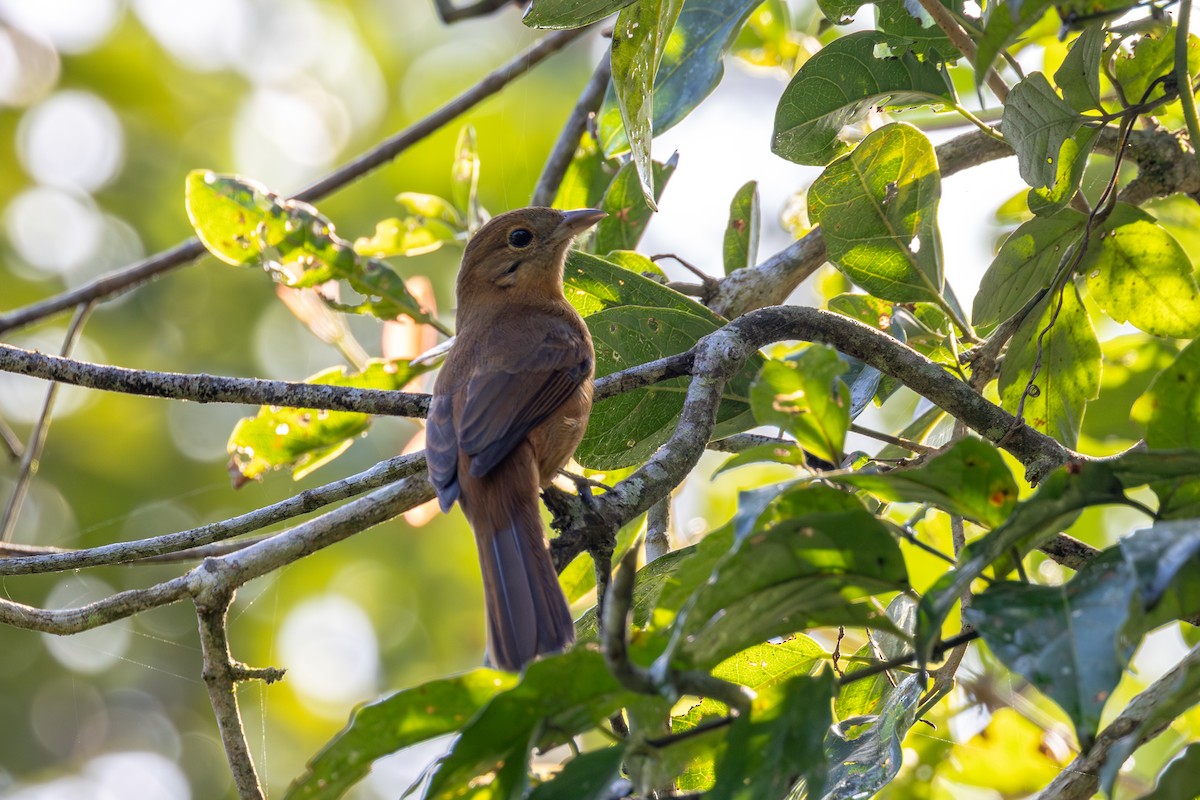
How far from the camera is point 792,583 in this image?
1645 millimetres

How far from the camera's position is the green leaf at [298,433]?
3.90 metres

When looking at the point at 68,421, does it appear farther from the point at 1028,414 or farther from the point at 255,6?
the point at 1028,414

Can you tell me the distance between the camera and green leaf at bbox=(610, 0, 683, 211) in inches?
103

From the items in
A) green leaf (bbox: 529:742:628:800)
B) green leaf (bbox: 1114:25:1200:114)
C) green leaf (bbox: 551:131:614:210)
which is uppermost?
green leaf (bbox: 551:131:614:210)

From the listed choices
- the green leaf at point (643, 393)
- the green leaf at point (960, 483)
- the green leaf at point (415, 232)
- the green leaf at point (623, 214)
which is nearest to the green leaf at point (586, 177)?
the green leaf at point (623, 214)

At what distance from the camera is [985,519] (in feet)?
5.92

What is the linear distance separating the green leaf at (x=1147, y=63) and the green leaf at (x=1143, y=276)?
316 mm

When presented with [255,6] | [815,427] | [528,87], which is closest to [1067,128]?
[815,427]

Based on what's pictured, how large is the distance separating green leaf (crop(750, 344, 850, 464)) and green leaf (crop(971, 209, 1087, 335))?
4.46 feet

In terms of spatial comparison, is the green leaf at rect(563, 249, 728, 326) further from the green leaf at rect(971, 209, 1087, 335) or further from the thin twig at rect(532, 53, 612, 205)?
the thin twig at rect(532, 53, 612, 205)

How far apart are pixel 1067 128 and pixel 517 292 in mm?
2403

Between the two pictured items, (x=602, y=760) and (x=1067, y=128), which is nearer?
(x=602, y=760)

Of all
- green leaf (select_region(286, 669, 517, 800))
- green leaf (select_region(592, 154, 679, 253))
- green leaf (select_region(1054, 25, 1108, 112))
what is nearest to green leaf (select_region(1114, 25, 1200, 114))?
green leaf (select_region(1054, 25, 1108, 112))

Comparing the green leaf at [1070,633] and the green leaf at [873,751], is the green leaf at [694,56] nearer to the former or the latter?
the green leaf at [873,751]
